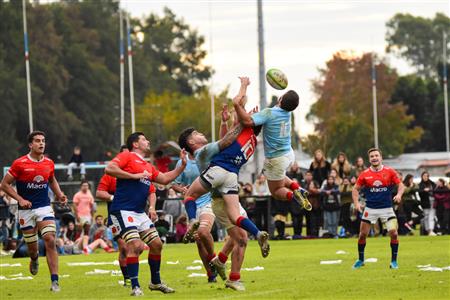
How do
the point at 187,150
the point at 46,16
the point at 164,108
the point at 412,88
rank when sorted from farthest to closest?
the point at 412,88 < the point at 164,108 < the point at 46,16 < the point at 187,150

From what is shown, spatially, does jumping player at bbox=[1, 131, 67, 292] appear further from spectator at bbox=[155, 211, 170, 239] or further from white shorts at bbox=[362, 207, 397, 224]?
spectator at bbox=[155, 211, 170, 239]

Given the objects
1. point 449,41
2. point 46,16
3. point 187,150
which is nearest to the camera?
point 187,150

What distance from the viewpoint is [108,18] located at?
117m

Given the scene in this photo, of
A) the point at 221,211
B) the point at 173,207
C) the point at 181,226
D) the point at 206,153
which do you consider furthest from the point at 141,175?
the point at 173,207

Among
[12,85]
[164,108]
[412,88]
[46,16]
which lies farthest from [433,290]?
[412,88]

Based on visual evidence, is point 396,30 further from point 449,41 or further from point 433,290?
point 433,290

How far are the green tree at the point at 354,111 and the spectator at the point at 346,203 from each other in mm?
61704

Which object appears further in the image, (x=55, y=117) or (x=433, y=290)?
(x=55, y=117)

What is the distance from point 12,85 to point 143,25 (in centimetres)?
5438

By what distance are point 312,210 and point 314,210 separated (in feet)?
1.06

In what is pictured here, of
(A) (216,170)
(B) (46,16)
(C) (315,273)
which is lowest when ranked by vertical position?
(C) (315,273)

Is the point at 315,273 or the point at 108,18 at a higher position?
the point at 108,18

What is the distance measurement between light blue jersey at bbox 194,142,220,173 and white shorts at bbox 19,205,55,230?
10.6 feet

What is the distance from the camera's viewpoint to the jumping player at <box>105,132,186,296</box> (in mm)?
18906
